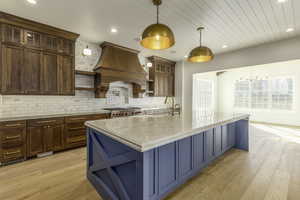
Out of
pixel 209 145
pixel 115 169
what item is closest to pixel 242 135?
pixel 209 145

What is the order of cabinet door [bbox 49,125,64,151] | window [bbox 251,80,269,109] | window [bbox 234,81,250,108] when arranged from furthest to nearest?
window [bbox 234,81,250,108] → window [bbox 251,80,269,109] → cabinet door [bbox 49,125,64,151]

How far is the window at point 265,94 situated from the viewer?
6598mm

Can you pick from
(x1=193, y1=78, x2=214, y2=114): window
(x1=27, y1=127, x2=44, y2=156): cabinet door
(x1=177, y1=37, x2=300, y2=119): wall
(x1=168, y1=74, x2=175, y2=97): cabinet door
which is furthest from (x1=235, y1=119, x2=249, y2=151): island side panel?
(x1=27, y1=127, x2=44, y2=156): cabinet door

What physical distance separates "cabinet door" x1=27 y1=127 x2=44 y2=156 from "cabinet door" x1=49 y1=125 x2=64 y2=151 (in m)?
0.22

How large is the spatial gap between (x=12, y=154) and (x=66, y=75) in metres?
1.97

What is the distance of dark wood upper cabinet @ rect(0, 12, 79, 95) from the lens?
284cm

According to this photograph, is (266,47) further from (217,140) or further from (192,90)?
(217,140)

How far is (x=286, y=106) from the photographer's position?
21.7 ft

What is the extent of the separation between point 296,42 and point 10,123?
7073mm

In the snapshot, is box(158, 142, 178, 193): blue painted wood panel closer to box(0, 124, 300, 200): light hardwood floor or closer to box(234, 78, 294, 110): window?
box(0, 124, 300, 200): light hardwood floor

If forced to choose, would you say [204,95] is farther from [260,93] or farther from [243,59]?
[243,59]

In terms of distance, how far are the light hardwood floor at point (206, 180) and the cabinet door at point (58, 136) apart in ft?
0.64

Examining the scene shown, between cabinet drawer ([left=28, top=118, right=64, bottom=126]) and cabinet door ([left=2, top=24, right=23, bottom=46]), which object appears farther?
cabinet drawer ([left=28, top=118, right=64, bottom=126])

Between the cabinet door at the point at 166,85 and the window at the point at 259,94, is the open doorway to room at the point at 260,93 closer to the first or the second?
the window at the point at 259,94
